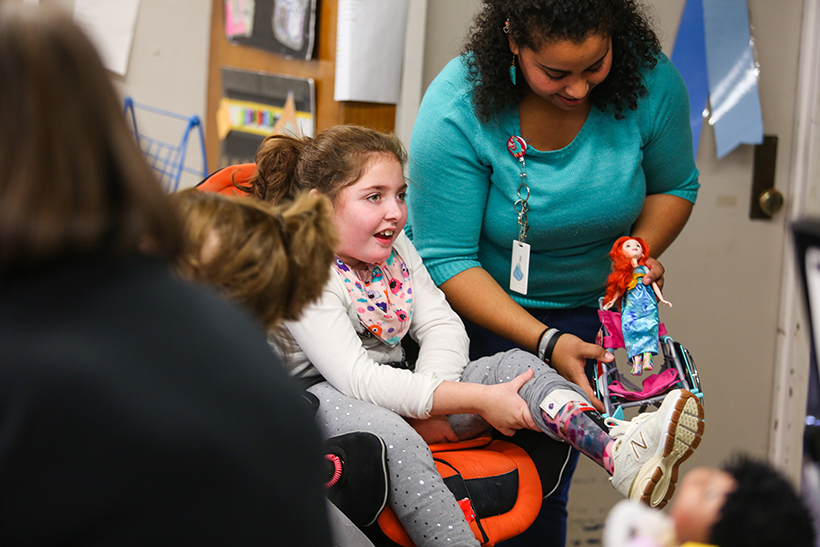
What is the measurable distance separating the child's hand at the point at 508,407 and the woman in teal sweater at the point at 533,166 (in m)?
0.15

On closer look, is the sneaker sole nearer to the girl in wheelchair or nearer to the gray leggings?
the girl in wheelchair

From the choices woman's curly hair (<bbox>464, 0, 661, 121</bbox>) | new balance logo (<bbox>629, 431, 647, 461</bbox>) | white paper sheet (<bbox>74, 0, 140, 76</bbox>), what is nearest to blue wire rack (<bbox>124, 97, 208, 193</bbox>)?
white paper sheet (<bbox>74, 0, 140, 76</bbox>)

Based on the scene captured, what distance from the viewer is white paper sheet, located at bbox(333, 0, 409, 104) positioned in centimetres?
172

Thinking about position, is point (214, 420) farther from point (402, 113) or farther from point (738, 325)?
point (738, 325)

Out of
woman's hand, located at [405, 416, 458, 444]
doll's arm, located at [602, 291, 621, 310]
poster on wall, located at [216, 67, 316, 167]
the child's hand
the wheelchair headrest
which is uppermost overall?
poster on wall, located at [216, 67, 316, 167]

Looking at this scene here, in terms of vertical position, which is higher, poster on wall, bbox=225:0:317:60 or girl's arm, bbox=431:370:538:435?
poster on wall, bbox=225:0:317:60

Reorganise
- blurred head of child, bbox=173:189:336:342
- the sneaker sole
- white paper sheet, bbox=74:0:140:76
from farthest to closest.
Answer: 1. white paper sheet, bbox=74:0:140:76
2. the sneaker sole
3. blurred head of child, bbox=173:189:336:342

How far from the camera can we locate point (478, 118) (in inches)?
49.2

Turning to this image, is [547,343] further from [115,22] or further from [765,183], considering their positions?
[115,22]

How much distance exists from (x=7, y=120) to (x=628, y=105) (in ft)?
3.53

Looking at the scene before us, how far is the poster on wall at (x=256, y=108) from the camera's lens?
1810mm

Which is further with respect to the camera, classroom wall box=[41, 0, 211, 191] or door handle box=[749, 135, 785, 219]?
door handle box=[749, 135, 785, 219]

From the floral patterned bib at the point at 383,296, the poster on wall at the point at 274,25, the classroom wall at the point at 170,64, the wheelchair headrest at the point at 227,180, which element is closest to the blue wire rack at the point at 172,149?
the classroom wall at the point at 170,64

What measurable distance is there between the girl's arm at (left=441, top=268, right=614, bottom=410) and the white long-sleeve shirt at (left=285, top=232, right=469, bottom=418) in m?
0.06
